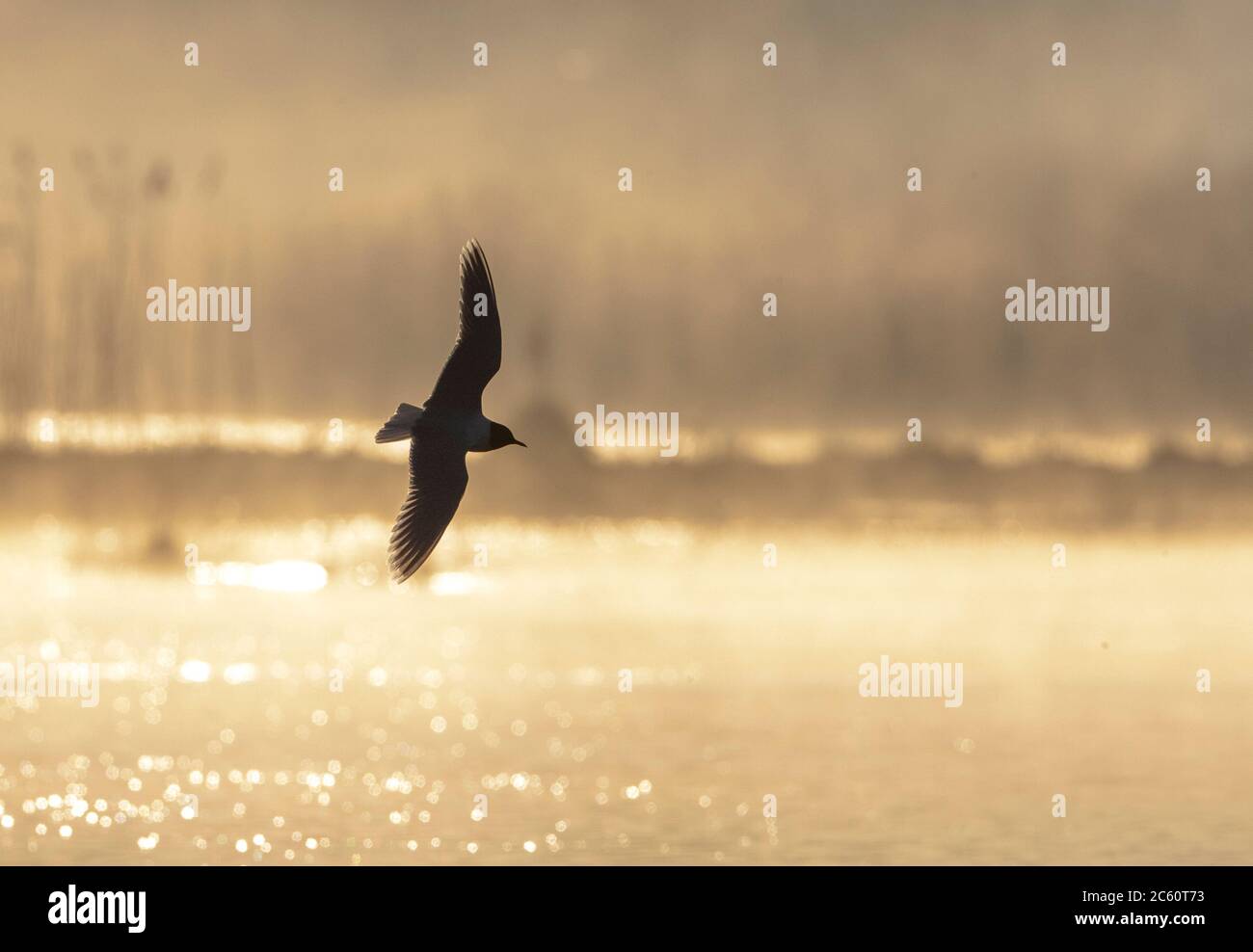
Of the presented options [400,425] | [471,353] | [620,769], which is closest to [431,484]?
[400,425]

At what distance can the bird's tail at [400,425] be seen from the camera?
22016mm

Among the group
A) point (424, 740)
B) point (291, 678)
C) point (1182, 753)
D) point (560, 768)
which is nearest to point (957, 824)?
point (560, 768)

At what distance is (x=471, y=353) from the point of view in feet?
73.9

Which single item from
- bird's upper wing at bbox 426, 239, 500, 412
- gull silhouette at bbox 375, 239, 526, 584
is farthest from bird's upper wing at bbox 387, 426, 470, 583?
bird's upper wing at bbox 426, 239, 500, 412

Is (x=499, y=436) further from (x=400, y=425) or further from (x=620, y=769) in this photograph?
(x=620, y=769)

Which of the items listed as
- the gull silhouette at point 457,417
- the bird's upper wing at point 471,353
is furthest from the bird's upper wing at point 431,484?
the bird's upper wing at point 471,353

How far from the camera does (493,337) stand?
2255 centimetres

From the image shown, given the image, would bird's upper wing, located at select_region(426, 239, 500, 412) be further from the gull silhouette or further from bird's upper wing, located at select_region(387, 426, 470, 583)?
bird's upper wing, located at select_region(387, 426, 470, 583)

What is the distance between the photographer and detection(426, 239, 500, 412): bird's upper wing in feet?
73.9
